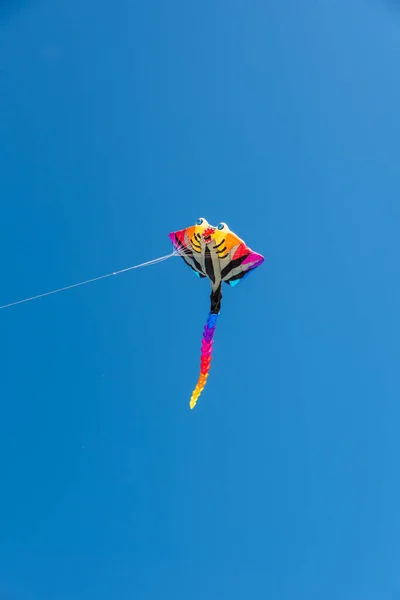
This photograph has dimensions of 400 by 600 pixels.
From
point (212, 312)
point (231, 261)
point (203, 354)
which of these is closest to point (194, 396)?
point (203, 354)

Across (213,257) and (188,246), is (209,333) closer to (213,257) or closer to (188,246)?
(213,257)

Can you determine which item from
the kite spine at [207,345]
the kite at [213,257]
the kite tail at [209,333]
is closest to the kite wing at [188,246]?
the kite at [213,257]

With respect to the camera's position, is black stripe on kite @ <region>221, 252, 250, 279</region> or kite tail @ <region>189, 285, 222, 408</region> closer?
black stripe on kite @ <region>221, 252, 250, 279</region>

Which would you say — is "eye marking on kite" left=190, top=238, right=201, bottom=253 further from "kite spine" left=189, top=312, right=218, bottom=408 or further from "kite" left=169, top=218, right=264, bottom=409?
"kite spine" left=189, top=312, right=218, bottom=408

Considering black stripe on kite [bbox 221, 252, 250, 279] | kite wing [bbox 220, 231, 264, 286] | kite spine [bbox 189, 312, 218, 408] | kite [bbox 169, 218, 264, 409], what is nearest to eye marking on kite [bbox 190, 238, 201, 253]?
kite [bbox 169, 218, 264, 409]

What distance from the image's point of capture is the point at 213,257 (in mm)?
7426

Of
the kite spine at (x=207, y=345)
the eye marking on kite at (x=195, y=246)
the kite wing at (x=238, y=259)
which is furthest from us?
the kite spine at (x=207, y=345)

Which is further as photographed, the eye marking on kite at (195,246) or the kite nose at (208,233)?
the eye marking on kite at (195,246)

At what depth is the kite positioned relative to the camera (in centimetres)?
721

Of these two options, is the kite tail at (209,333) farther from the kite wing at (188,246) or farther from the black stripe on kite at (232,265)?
the kite wing at (188,246)

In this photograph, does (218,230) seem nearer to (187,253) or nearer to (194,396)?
(187,253)

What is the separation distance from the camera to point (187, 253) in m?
7.81

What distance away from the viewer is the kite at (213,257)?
7.21 meters

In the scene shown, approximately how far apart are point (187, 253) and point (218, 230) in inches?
33.9
